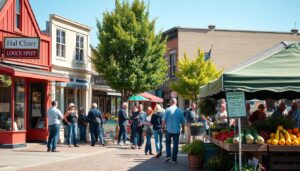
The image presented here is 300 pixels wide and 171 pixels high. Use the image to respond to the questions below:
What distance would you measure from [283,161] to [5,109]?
12.2m

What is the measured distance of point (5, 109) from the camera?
18.6m

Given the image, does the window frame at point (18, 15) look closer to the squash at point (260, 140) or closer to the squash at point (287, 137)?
the squash at point (260, 140)

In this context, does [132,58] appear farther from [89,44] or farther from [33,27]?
[33,27]

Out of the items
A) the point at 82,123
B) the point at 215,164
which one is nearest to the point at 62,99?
the point at 82,123

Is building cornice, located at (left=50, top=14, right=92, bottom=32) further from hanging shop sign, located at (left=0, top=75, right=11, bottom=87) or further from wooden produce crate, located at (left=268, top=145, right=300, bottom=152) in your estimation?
wooden produce crate, located at (left=268, top=145, right=300, bottom=152)

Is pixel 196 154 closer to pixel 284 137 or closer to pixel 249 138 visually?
pixel 249 138

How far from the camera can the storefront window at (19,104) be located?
1895 cm

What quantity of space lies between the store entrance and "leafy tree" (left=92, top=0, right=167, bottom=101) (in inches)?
195

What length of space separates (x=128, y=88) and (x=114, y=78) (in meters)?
1.15

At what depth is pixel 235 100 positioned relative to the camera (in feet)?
31.8

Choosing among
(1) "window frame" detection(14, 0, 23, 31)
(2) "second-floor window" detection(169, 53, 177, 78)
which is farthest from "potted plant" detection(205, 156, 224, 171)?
(2) "second-floor window" detection(169, 53, 177, 78)

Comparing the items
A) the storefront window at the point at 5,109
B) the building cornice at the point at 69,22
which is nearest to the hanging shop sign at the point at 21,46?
the storefront window at the point at 5,109

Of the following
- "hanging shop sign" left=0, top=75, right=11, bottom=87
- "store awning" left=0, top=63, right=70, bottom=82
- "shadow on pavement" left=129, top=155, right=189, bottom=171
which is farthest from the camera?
"store awning" left=0, top=63, right=70, bottom=82

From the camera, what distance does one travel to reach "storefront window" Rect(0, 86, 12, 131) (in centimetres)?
1847
